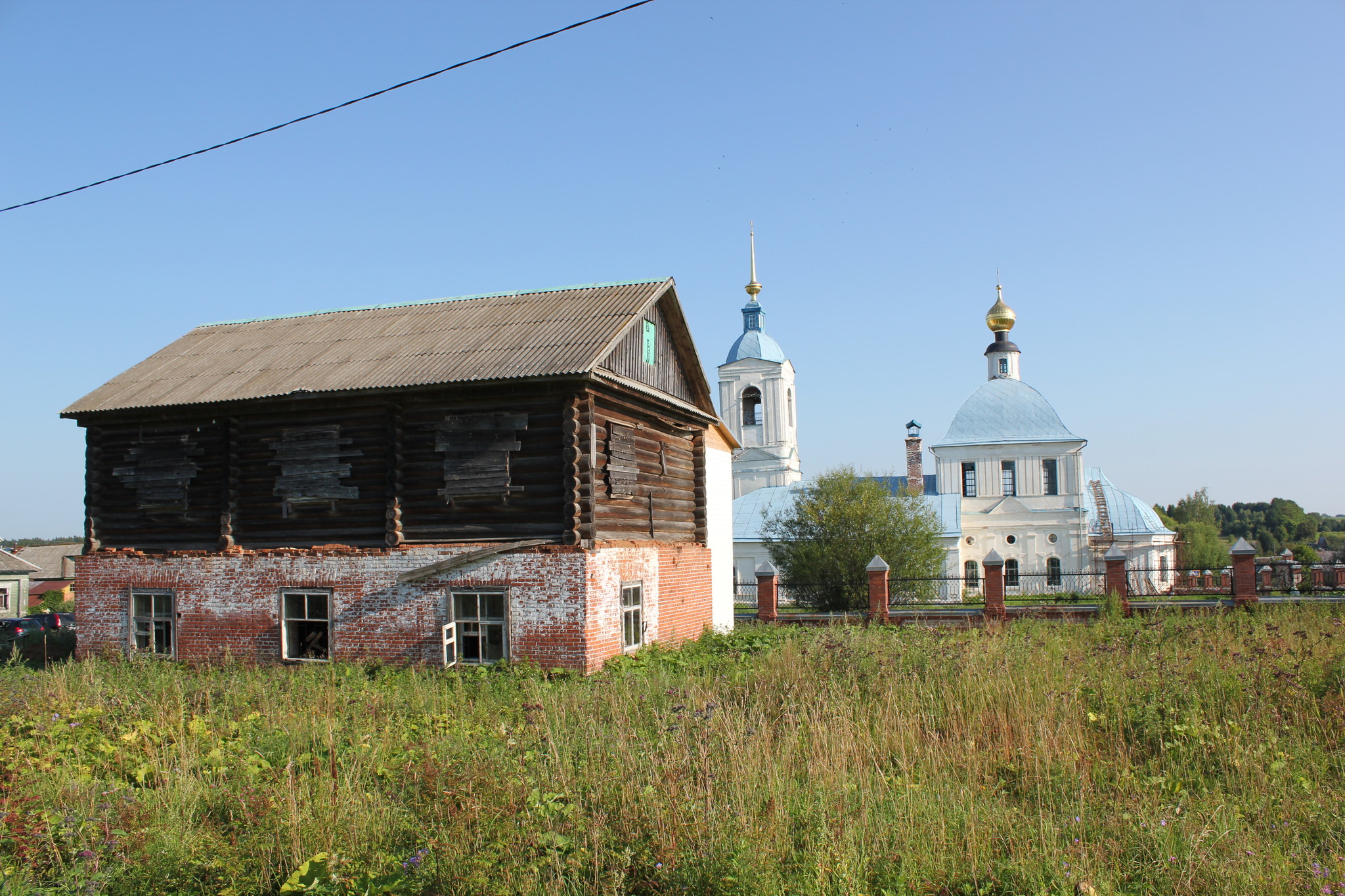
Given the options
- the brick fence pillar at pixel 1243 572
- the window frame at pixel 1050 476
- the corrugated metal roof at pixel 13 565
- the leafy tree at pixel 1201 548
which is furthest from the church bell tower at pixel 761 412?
the corrugated metal roof at pixel 13 565

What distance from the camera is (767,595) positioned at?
71.3 ft

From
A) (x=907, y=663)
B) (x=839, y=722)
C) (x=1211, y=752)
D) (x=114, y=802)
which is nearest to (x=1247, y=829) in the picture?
(x=1211, y=752)

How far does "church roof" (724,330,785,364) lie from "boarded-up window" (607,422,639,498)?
114 ft

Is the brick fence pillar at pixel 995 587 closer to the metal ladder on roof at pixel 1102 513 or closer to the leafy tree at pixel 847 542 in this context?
the leafy tree at pixel 847 542

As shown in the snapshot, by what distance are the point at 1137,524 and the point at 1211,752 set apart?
38.1m

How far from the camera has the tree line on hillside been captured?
57.7 meters

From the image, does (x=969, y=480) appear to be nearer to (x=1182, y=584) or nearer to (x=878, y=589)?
(x=1182, y=584)

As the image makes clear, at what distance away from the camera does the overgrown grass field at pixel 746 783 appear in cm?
479

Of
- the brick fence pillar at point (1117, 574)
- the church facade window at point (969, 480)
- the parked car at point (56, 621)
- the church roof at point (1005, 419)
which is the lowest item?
the parked car at point (56, 621)

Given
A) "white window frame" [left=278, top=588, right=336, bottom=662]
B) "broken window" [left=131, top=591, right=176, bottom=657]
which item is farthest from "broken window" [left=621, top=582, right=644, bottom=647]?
"broken window" [left=131, top=591, right=176, bottom=657]

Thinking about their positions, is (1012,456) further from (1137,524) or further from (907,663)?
(907,663)

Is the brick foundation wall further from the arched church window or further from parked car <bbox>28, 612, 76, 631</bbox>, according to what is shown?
the arched church window

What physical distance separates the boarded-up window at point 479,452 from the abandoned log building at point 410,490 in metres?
0.04

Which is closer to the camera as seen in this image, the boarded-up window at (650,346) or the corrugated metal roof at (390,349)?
the corrugated metal roof at (390,349)
